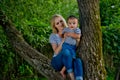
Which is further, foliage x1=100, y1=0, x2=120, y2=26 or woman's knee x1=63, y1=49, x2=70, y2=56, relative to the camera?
foliage x1=100, y1=0, x2=120, y2=26

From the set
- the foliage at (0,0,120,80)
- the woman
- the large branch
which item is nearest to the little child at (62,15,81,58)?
the woman

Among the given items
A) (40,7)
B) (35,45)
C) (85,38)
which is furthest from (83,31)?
(35,45)

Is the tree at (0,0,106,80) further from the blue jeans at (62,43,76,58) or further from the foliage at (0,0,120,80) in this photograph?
the foliage at (0,0,120,80)

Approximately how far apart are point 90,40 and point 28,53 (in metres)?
1.50

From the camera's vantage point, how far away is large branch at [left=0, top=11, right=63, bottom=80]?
5879 mm

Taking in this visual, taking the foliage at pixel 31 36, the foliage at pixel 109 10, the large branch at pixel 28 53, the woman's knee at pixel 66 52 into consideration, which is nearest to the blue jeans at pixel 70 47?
the woman's knee at pixel 66 52

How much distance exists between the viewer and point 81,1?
17.9ft

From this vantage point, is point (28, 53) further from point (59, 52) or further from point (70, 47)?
point (70, 47)

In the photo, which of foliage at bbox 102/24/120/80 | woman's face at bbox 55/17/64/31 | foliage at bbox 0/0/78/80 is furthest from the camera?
foliage at bbox 102/24/120/80

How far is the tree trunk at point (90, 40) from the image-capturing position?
538 cm

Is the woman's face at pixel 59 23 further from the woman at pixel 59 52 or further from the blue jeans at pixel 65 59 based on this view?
the blue jeans at pixel 65 59

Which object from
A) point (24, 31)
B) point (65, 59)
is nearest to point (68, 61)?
point (65, 59)

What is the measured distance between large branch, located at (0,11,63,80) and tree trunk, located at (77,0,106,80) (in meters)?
0.54

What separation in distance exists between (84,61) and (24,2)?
2.84 m
